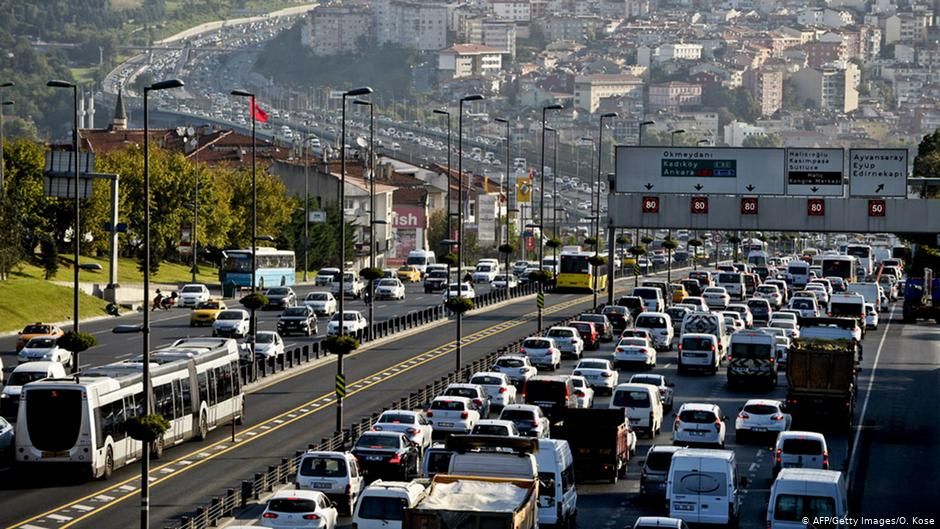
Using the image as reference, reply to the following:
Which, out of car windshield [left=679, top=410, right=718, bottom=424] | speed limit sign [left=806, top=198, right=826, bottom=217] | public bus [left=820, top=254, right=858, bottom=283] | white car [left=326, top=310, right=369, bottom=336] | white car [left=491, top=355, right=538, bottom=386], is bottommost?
car windshield [left=679, top=410, right=718, bottom=424]

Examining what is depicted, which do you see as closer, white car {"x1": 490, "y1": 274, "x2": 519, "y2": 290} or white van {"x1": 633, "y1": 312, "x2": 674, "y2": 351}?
white van {"x1": 633, "y1": 312, "x2": 674, "y2": 351}

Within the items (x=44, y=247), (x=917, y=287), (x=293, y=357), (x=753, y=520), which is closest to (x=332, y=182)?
(x=44, y=247)

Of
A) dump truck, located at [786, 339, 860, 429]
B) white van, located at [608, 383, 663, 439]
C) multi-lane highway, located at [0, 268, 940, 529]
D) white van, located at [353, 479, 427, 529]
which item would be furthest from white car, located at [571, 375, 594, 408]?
white van, located at [353, 479, 427, 529]

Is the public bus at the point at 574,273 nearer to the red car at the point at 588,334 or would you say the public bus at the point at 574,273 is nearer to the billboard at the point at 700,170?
the red car at the point at 588,334

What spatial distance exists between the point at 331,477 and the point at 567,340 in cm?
3687

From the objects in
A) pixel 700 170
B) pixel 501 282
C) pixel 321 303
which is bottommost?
pixel 321 303

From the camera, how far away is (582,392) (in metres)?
61.2

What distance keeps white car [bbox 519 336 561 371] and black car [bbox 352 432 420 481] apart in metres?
25.8

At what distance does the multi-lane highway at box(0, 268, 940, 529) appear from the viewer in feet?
147

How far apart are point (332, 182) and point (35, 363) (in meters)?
109

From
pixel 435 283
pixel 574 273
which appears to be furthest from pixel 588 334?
A: pixel 435 283

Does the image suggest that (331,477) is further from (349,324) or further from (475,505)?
(349,324)

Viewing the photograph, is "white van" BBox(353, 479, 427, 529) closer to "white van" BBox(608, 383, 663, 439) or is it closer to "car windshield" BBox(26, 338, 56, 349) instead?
"white van" BBox(608, 383, 663, 439)

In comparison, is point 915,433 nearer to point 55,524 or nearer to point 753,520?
point 753,520
